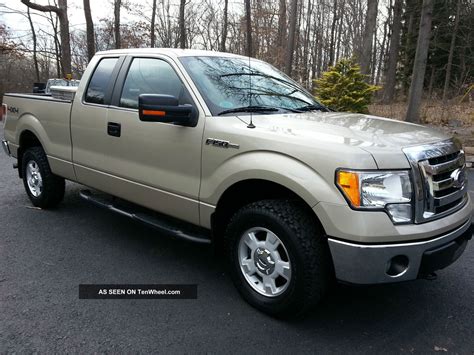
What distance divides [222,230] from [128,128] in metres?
1.24

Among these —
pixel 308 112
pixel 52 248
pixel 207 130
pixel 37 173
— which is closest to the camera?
pixel 207 130

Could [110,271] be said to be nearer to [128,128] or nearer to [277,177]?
[128,128]

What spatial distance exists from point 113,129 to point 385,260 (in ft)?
8.52

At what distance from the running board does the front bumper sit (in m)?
1.14

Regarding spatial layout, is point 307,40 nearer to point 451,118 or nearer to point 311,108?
point 451,118

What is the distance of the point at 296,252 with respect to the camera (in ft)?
8.29

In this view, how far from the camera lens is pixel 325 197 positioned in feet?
7.75

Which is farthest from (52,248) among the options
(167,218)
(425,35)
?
(425,35)

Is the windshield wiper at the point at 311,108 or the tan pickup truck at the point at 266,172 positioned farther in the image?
the windshield wiper at the point at 311,108

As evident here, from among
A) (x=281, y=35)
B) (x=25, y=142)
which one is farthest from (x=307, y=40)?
(x=25, y=142)

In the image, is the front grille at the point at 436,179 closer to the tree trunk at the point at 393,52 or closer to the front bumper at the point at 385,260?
the front bumper at the point at 385,260

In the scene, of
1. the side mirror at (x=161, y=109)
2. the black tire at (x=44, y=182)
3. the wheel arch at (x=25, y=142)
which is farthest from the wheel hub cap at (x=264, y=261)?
the wheel arch at (x=25, y=142)

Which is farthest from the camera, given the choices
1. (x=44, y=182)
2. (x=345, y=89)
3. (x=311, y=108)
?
(x=345, y=89)

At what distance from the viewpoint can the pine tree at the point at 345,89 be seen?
9719 mm
